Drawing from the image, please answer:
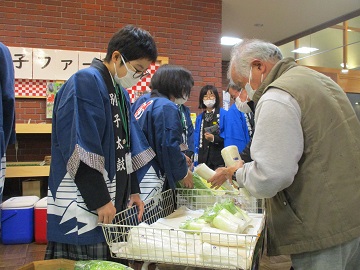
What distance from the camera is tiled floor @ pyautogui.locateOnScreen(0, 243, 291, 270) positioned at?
294 cm

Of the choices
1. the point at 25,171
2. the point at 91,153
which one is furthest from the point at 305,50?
the point at 91,153

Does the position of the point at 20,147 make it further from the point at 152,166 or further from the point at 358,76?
the point at 358,76

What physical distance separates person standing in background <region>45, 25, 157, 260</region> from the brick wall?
3.58 meters

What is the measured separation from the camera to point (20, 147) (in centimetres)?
464

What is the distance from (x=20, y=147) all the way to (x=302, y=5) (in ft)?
16.8

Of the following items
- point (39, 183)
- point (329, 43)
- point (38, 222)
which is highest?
point (329, 43)

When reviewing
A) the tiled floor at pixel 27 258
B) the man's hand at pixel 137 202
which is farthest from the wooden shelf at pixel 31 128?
the man's hand at pixel 137 202

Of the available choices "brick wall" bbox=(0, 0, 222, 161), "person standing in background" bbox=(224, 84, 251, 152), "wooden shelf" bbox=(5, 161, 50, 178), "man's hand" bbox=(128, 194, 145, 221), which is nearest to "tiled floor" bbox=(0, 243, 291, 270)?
"wooden shelf" bbox=(5, 161, 50, 178)

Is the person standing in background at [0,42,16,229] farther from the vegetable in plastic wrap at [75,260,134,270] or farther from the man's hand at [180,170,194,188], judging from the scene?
the man's hand at [180,170,194,188]

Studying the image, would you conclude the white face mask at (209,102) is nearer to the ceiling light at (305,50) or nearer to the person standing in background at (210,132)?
the person standing in background at (210,132)

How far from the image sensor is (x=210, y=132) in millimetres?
4023

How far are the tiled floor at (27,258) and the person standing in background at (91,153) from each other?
75.9 inches

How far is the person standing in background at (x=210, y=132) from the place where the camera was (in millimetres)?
3990

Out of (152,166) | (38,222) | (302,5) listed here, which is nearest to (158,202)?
(152,166)
